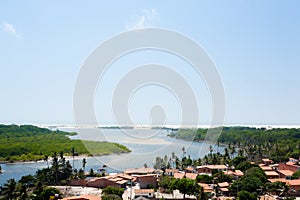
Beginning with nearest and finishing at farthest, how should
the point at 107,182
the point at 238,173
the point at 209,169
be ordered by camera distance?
the point at 107,182 → the point at 238,173 → the point at 209,169

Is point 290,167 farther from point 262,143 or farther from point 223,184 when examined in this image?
point 262,143

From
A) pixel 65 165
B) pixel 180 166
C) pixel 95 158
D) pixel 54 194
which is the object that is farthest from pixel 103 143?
pixel 54 194

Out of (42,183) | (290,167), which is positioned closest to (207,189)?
(290,167)

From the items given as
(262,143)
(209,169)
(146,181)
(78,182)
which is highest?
(262,143)

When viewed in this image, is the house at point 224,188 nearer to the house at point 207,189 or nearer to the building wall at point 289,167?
the house at point 207,189

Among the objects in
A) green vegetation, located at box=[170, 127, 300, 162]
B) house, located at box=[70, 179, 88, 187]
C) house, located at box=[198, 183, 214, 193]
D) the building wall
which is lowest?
house, located at box=[70, 179, 88, 187]

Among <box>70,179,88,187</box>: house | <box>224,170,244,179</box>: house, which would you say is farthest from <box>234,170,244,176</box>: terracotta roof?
<box>70,179,88,187</box>: house

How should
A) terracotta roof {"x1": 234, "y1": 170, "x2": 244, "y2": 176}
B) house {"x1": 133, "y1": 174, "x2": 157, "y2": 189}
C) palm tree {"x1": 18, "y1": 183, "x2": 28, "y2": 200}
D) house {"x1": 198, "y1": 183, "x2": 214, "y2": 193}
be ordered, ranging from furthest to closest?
terracotta roof {"x1": 234, "y1": 170, "x2": 244, "y2": 176}
house {"x1": 133, "y1": 174, "x2": 157, "y2": 189}
house {"x1": 198, "y1": 183, "x2": 214, "y2": 193}
palm tree {"x1": 18, "y1": 183, "x2": 28, "y2": 200}

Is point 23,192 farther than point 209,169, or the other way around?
point 209,169

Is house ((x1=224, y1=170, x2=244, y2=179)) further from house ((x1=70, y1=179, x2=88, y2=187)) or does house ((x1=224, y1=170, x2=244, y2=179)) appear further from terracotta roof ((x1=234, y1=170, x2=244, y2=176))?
house ((x1=70, y1=179, x2=88, y2=187))
